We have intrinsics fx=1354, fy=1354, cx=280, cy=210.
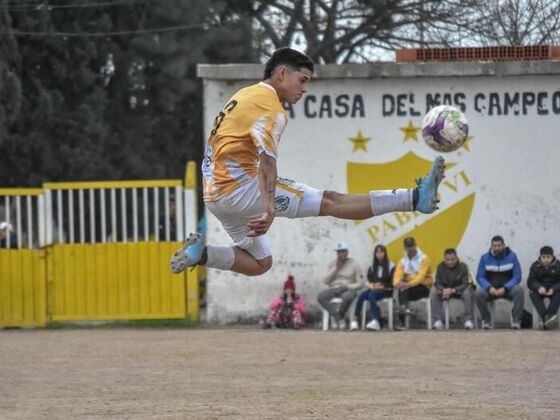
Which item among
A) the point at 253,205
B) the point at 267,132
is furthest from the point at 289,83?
the point at 253,205

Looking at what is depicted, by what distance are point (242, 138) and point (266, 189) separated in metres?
0.46

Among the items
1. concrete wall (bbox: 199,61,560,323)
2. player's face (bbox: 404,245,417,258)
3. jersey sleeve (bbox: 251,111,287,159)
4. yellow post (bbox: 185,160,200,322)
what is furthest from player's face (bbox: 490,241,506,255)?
jersey sleeve (bbox: 251,111,287,159)

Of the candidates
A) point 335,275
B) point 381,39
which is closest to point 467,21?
point 381,39

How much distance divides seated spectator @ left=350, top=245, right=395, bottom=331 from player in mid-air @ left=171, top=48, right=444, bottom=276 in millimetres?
8468

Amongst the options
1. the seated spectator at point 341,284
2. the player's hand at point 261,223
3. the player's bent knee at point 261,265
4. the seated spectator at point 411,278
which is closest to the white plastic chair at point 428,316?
the seated spectator at point 411,278

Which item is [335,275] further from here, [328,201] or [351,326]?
[328,201]

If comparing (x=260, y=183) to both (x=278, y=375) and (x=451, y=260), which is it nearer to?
(x=278, y=375)

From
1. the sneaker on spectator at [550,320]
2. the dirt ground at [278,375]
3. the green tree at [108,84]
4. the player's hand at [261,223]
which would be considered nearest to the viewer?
the player's hand at [261,223]

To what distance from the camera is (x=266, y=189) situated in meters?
9.73

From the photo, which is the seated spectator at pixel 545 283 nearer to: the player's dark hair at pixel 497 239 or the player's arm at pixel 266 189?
the player's dark hair at pixel 497 239

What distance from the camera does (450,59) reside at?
810 inches

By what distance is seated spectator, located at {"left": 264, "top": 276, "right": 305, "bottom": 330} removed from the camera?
19344mm

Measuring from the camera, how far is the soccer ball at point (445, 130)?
12.1 m

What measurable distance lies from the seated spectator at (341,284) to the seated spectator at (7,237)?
15.2 feet
